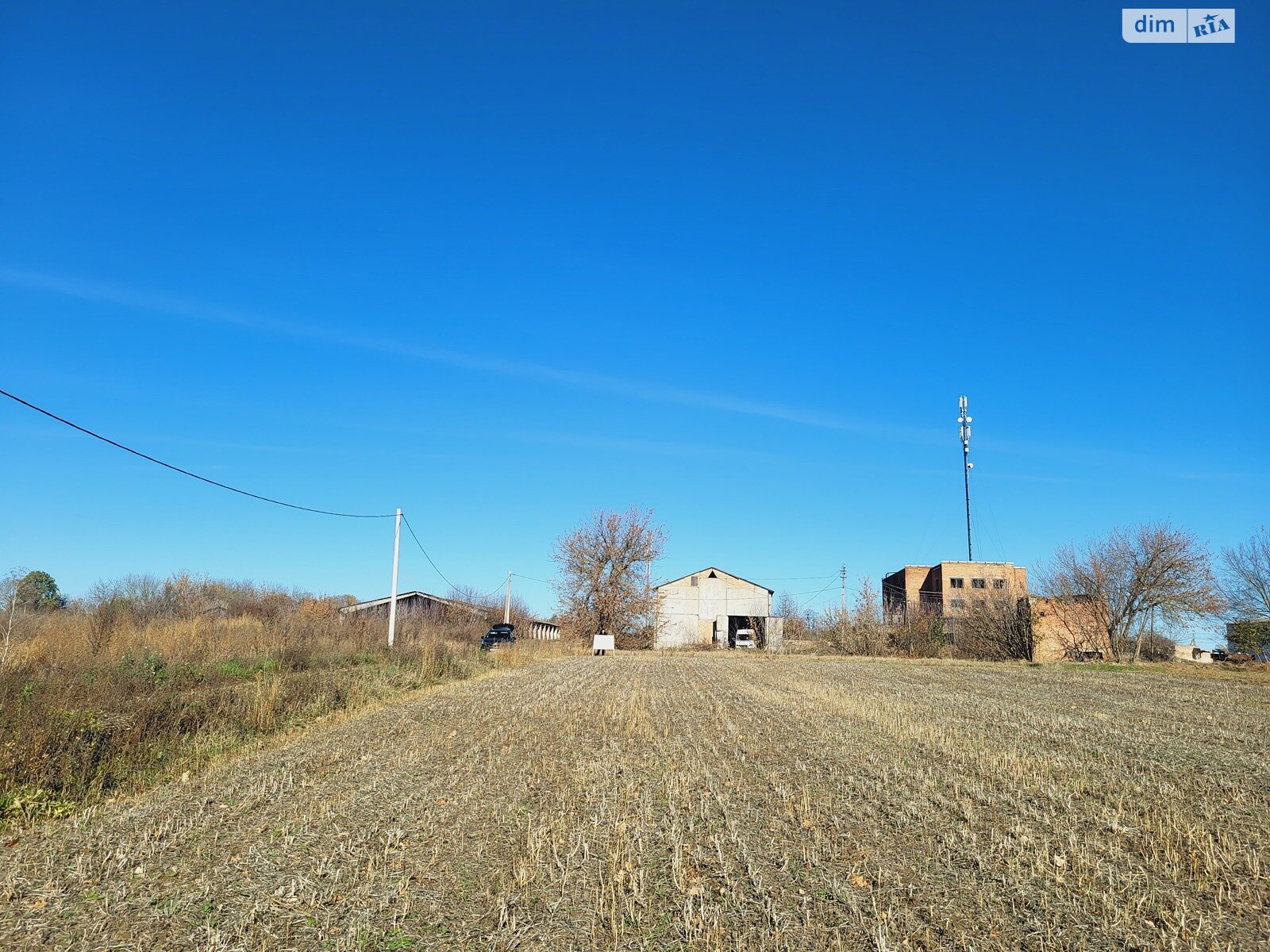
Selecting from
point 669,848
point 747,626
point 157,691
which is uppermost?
point 157,691

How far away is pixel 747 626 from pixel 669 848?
66.1 meters

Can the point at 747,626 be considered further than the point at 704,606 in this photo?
Yes

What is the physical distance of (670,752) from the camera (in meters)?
11.9

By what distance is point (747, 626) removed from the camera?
71500mm

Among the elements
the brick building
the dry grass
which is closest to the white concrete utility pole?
the dry grass

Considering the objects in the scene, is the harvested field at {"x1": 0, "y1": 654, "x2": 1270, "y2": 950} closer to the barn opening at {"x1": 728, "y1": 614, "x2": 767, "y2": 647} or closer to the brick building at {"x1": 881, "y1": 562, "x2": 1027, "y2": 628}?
the brick building at {"x1": 881, "y1": 562, "x2": 1027, "y2": 628}

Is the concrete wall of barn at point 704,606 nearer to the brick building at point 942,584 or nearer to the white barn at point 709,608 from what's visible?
the white barn at point 709,608

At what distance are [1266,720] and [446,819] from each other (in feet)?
59.6

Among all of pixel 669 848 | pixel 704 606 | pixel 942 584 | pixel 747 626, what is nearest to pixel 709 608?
pixel 704 606

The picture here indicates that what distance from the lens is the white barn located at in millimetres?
69125

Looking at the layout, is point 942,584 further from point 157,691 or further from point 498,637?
point 157,691

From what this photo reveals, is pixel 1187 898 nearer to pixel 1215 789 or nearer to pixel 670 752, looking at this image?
pixel 1215 789

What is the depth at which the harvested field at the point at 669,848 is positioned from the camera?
5141mm

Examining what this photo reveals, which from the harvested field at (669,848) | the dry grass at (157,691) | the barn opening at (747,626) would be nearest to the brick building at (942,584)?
the barn opening at (747,626)
